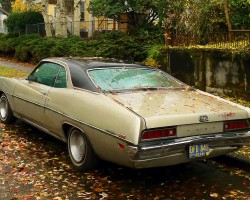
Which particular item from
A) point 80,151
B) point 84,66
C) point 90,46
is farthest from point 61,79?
point 90,46

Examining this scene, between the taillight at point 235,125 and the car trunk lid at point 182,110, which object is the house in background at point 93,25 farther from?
A: the taillight at point 235,125

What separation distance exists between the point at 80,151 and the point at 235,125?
1.99 m

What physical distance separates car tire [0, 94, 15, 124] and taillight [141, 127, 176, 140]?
3.89 metres

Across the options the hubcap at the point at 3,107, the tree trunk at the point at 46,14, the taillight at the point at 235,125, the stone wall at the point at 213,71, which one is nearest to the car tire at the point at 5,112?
the hubcap at the point at 3,107

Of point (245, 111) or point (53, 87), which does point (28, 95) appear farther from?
point (245, 111)

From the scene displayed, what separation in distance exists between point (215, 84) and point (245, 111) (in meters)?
5.39

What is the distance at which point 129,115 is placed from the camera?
4301 mm

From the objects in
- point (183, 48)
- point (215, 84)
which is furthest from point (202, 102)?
point (183, 48)

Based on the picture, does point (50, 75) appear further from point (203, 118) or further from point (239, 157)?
point (239, 157)

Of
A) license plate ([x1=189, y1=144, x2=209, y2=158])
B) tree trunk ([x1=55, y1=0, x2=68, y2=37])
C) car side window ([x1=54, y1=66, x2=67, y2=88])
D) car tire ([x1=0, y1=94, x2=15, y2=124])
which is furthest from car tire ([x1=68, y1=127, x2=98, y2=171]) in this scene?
tree trunk ([x1=55, y1=0, x2=68, y2=37])

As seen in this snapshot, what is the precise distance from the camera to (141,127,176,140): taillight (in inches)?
166

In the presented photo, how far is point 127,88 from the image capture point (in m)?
5.29

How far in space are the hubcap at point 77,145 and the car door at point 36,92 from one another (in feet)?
2.62

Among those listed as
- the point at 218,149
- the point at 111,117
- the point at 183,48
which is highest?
the point at 183,48
